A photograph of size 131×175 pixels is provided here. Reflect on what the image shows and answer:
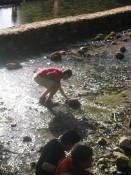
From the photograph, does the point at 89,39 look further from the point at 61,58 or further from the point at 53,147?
the point at 53,147

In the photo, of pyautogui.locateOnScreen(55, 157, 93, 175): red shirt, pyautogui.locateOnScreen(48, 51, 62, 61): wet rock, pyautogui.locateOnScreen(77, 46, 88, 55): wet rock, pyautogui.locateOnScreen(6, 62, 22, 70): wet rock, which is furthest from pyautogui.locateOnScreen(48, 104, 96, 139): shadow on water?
pyautogui.locateOnScreen(77, 46, 88, 55): wet rock

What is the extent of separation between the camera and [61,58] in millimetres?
13867

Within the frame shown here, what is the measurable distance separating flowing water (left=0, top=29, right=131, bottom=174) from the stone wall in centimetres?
111

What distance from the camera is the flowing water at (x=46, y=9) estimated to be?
19.8 m

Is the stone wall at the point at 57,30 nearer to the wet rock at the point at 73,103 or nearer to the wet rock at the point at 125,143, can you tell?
the wet rock at the point at 73,103

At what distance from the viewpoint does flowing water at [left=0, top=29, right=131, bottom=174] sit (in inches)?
315

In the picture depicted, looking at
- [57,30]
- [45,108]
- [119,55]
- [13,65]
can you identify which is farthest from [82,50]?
[45,108]

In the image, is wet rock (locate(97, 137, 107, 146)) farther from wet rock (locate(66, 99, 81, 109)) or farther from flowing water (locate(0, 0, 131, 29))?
flowing water (locate(0, 0, 131, 29))

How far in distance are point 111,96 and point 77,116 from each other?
158 cm

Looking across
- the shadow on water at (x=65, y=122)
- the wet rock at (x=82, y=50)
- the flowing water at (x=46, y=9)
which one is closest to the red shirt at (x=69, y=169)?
the shadow on water at (x=65, y=122)

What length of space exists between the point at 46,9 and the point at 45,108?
13582 millimetres

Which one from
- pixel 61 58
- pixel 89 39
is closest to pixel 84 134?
pixel 61 58

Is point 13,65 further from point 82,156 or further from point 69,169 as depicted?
point 82,156

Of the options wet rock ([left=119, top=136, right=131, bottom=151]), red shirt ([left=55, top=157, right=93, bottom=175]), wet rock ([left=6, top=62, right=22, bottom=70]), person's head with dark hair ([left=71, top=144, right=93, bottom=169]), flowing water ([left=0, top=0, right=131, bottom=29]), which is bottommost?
flowing water ([left=0, top=0, right=131, bottom=29])
